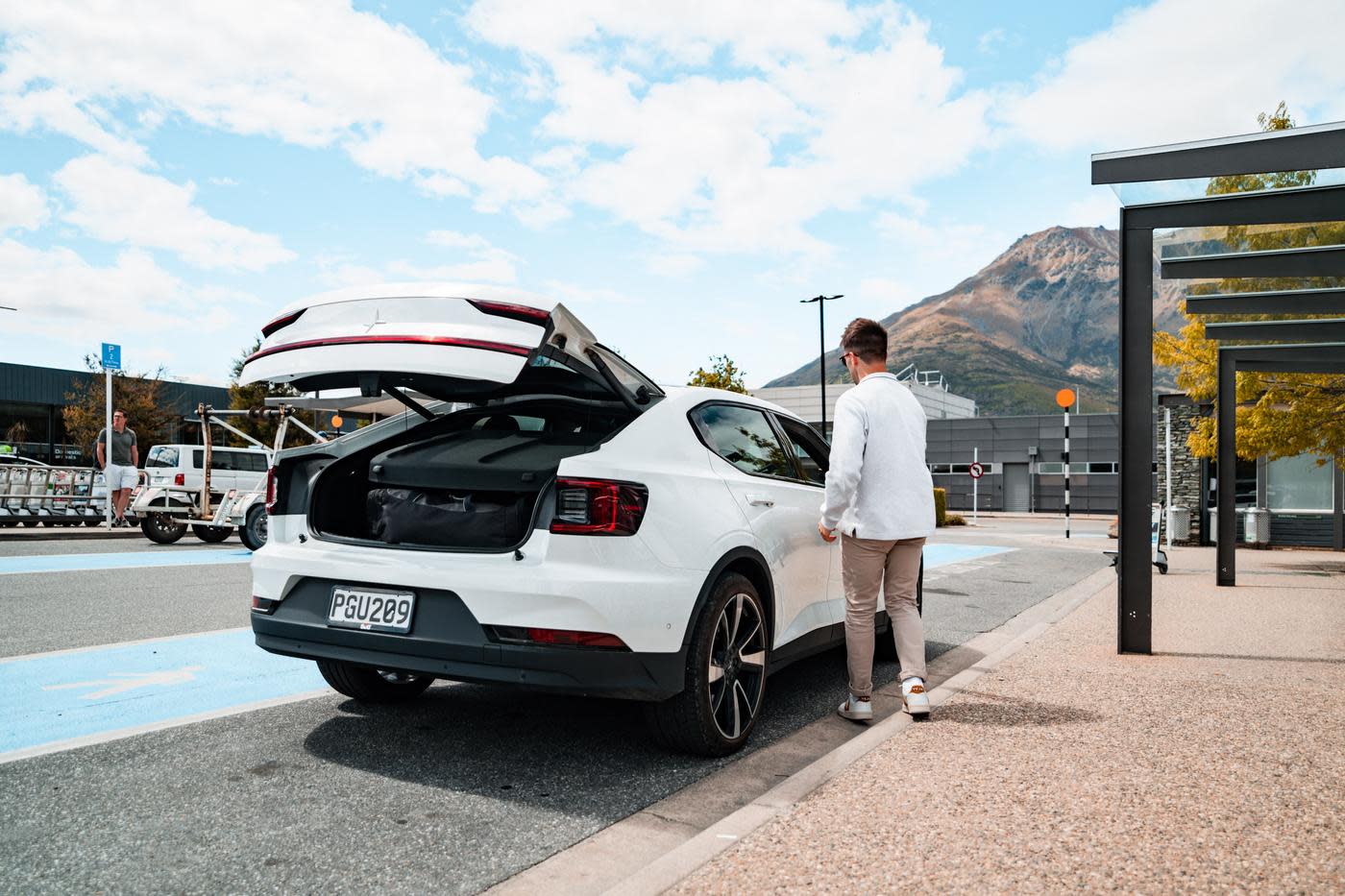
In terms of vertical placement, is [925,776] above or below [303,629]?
below

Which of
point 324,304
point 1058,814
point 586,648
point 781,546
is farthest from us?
point 781,546

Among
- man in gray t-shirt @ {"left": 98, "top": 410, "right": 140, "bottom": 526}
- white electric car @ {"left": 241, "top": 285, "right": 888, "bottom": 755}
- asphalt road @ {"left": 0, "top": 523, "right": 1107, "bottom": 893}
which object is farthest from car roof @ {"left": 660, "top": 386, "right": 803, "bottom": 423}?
man in gray t-shirt @ {"left": 98, "top": 410, "right": 140, "bottom": 526}

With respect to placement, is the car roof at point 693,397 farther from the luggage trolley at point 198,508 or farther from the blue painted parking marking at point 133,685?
the luggage trolley at point 198,508

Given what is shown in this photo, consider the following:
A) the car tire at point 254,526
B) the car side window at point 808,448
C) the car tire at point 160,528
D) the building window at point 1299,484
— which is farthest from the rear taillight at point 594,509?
the building window at point 1299,484

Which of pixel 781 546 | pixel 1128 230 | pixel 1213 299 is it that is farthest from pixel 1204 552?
pixel 781 546

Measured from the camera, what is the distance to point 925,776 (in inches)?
142

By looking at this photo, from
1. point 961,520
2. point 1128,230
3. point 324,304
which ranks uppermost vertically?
point 1128,230

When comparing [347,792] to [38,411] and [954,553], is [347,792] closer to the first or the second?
[954,553]

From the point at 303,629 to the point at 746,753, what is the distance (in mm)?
1921

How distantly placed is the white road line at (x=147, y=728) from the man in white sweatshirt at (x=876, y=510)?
9.10 ft

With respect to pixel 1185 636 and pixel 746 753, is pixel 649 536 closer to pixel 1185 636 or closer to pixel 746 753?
pixel 746 753

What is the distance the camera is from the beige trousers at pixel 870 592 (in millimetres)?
4598

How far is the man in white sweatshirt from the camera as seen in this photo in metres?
4.49

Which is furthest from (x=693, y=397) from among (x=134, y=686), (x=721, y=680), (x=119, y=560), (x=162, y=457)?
(x=162, y=457)
